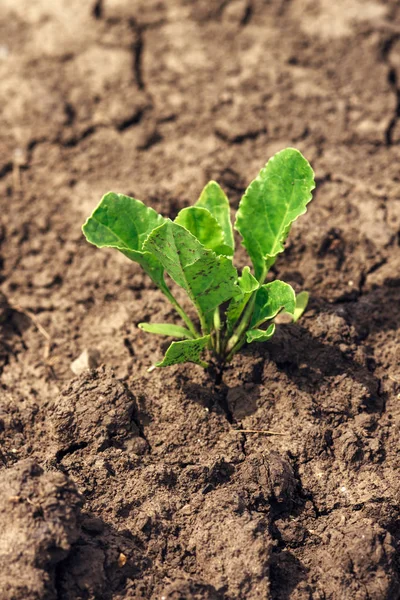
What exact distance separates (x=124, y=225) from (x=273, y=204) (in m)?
0.52

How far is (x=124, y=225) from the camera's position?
90.2 inches

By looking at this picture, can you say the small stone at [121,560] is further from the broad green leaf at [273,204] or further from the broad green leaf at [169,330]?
the broad green leaf at [273,204]

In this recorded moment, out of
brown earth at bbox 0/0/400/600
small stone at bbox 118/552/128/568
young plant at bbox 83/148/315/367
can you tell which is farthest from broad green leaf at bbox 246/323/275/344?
small stone at bbox 118/552/128/568

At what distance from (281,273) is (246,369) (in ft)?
1.62

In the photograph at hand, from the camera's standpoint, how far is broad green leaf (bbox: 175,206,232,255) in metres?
2.17

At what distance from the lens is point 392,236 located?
9.39ft

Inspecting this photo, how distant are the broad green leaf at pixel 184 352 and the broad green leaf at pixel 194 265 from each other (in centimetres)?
14

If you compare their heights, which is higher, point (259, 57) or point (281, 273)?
point (259, 57)

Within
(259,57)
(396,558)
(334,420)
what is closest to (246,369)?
(334,420)

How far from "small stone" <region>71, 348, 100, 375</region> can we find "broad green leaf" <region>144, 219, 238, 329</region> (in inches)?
20.0

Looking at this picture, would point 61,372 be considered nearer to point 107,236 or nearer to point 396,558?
point 107,236

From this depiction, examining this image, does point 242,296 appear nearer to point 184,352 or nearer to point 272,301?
point 272,301

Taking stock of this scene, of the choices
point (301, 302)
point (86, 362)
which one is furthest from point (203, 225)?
point (86, 362)

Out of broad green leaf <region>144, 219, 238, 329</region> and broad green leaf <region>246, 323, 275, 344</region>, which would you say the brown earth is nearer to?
broad green leaf <region>246, 323, 275, 344</region>
